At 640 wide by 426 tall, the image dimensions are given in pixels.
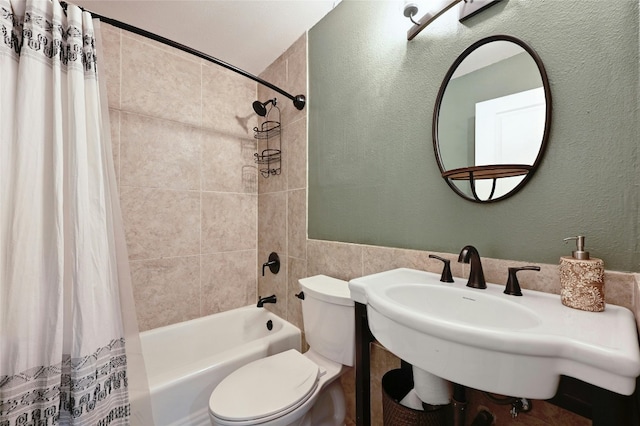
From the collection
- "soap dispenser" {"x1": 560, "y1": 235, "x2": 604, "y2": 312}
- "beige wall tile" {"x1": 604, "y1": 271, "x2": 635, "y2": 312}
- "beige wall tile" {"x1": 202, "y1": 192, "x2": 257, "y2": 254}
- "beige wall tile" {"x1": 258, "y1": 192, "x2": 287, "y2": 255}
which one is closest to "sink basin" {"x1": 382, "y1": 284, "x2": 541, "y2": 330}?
"soap dispenser" {"x1": 560, "y1": 235, "x2": 604, "y2": 312}

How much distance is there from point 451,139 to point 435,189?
0.65 ft

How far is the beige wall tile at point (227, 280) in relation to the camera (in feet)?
6.14

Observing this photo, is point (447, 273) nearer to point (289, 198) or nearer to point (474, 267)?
point (474, 267)

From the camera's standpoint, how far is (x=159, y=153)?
168 cm

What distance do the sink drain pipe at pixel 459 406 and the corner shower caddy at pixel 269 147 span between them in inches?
62.3

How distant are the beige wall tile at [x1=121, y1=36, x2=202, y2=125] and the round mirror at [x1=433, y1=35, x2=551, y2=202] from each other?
164 centimetres

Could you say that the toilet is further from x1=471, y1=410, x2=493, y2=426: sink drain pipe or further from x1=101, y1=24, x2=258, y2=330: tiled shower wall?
x1=101, y1=24, x2=258, y2=330: tiled shower wall

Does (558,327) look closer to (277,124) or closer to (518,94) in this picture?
(518,94)

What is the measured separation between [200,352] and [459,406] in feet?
5.31

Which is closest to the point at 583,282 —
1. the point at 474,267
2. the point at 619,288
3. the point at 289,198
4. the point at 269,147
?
the point at 619,288

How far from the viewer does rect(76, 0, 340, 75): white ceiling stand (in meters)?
1.40

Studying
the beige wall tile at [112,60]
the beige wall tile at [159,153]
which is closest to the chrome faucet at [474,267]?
the beige wall tile at [159,153]

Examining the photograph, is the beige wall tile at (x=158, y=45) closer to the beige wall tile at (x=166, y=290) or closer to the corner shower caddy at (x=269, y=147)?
the corner shower caddy at (x=269, y=147)

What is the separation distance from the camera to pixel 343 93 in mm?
1403
